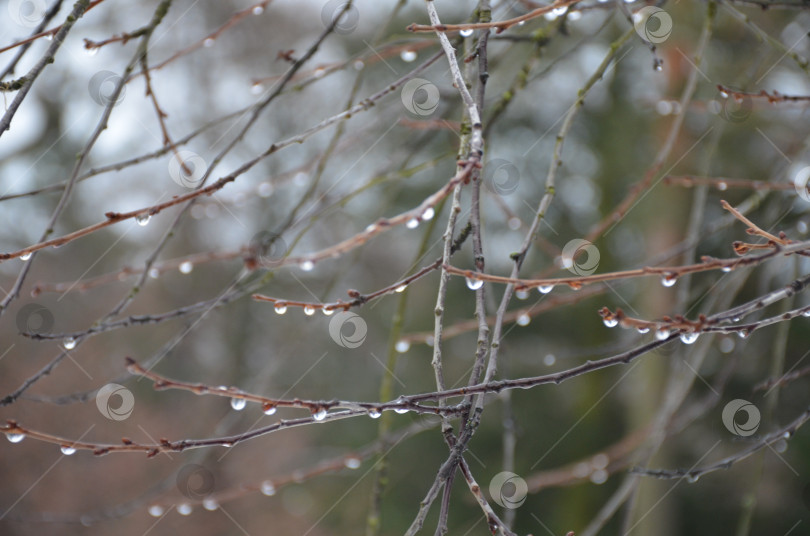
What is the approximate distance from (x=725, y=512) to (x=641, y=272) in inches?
187

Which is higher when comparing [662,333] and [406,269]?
[662,333]

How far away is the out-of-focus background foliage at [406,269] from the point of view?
4.05 meters

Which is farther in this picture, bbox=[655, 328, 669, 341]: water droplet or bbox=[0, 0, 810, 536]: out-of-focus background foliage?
bbox=[0, 0, 810, 536]: out-of-focus background foliage

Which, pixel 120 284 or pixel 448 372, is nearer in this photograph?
pixel 448 372

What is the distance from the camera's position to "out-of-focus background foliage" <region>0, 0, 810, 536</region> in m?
4.05

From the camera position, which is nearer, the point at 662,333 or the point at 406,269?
the point at 662,333

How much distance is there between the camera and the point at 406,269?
10.0 feet

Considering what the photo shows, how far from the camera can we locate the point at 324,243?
22.3 ft

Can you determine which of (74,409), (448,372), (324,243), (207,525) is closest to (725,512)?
(448,372)

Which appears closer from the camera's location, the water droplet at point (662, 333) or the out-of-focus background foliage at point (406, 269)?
the water droplet at point (662, 333)

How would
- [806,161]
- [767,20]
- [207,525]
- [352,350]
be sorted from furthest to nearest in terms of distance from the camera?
[207,525] < [352,350] < [767,20] < [806,161]

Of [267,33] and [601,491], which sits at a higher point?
[267,33]

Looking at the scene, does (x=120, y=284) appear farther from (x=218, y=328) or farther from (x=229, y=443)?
(x=229, y=443)

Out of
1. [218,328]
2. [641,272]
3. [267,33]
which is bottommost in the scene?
[218,328]
